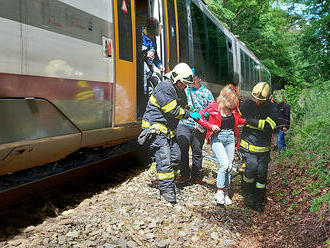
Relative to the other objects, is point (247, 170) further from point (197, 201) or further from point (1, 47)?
point (1, 47)

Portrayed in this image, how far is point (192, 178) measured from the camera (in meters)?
5.21

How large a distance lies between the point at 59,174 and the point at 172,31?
3.21m

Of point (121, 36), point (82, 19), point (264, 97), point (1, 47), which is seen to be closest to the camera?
point (1, 47)

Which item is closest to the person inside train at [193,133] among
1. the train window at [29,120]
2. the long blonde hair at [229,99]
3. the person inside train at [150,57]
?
the long blonde hair at [229,99]

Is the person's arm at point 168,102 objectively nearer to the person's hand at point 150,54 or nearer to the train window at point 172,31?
the person's hand at point 150,54

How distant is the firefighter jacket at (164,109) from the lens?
158 inches

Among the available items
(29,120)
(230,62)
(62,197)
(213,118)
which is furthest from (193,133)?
(230,62)

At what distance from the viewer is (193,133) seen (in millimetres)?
5055

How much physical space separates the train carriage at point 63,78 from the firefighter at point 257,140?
5.37ft

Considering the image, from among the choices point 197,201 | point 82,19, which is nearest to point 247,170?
point 197,201

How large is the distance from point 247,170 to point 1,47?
3.62 m

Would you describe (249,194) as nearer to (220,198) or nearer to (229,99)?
(220,198)

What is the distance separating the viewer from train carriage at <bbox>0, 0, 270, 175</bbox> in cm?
265

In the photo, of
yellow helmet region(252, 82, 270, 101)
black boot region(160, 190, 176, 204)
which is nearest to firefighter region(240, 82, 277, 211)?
yellow helmet region(252, 82, 270, 101)
